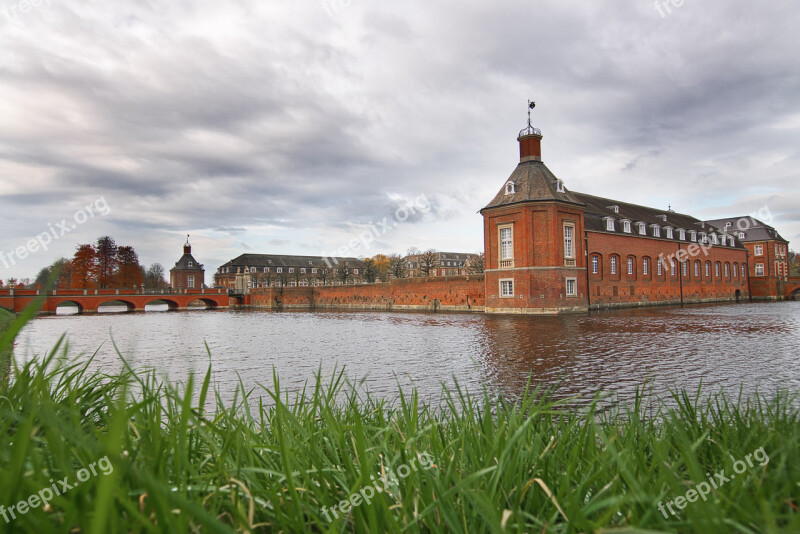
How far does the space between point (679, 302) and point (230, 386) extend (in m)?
46.5

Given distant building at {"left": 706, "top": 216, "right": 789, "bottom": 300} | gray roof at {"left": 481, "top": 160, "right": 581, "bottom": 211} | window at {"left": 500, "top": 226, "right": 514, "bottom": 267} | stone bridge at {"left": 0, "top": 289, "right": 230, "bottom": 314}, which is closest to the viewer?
gray roof at {"left": 481, "top": 160, "right": 581, "bottom": 211}

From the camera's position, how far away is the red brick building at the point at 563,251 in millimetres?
33281

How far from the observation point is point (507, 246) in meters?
35.2

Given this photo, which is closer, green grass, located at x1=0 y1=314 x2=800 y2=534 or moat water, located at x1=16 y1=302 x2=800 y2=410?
green grass, located at x1=0 y1=314 x2=800 y2=534

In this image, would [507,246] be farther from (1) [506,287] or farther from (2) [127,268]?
(2) [127,268]

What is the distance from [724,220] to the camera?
2808 inches

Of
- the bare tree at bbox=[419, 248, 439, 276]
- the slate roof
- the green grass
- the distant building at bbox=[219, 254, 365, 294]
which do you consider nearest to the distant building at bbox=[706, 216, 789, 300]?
the bare tree at bbox=[419, 248, 439, 276]

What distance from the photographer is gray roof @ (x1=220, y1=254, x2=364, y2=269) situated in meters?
104

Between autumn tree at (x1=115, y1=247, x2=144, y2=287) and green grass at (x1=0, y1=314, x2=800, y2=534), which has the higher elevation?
autumn tree at (x1=115, y1=247, x2=144, y2=287)

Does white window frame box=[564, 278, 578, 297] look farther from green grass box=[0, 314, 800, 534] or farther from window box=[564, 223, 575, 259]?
green grass box=[0, 314, 800, 534]

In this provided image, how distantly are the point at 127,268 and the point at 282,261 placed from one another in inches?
1461

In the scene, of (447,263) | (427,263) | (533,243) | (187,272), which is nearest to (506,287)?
(533,243)

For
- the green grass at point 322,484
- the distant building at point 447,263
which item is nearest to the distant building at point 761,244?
the distant building at point 447,263

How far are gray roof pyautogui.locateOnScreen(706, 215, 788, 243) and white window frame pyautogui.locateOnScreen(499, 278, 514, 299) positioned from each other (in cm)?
4943
